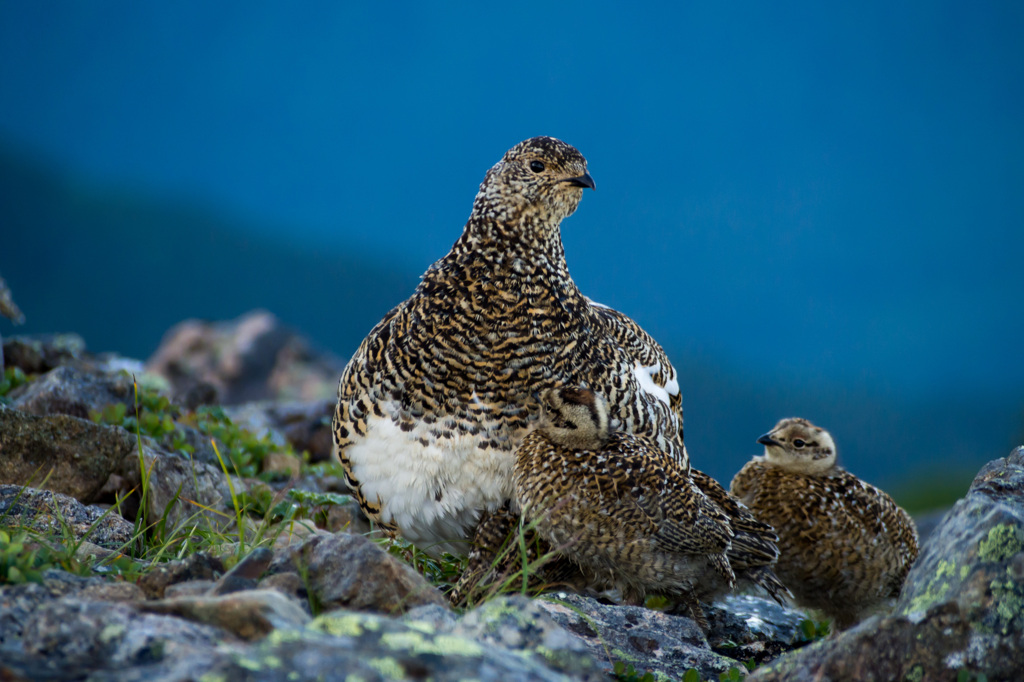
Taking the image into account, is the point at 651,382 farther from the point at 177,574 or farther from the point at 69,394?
the point at 69,394

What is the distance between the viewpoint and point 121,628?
9.21 ft

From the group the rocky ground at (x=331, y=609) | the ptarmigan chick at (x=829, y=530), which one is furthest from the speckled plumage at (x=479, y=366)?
the ptarmigan chick at (x=829, y=530)

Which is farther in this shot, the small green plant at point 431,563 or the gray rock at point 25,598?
the small green plant at point 431,563

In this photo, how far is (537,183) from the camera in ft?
17.9

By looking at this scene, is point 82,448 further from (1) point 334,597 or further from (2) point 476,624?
(2) point 476,624

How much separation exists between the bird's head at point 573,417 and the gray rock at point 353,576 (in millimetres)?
1567

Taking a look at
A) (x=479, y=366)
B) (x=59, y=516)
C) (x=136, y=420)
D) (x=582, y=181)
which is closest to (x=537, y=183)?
(x=582, y=181)

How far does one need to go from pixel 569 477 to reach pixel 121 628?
262 centimetres

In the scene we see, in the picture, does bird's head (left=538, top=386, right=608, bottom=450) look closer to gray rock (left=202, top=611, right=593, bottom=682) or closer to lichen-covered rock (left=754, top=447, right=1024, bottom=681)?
lichen-covered rock (left=754, top=447, right=1024, bottom=681)

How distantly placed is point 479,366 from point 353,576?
6.06 ft

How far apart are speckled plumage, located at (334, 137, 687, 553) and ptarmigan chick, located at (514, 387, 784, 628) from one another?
198 mm

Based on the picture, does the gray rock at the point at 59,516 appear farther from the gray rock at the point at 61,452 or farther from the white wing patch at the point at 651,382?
the white wing patch at the point at 651,382

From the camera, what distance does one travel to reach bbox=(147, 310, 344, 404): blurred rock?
17.0m

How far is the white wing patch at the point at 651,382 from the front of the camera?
5.86 m
